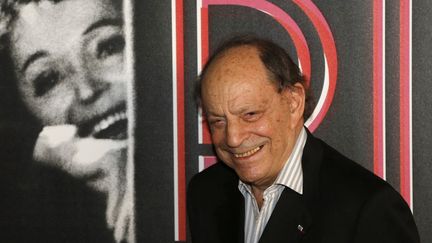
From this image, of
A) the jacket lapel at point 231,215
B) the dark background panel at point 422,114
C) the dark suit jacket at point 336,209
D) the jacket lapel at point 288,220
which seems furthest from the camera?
the dark background panel at point 422,114

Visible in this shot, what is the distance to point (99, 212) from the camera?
2.21 meters

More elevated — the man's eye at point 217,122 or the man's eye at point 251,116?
the man's eye at point 251,116

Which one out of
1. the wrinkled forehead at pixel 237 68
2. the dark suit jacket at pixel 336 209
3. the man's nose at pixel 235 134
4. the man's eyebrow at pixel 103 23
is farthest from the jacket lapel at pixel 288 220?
the man's eyebrow at pixel 103 23

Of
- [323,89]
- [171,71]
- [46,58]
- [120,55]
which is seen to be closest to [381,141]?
[323,89]

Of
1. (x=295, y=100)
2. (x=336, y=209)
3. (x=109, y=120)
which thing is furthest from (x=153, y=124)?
(x=336, y=209)

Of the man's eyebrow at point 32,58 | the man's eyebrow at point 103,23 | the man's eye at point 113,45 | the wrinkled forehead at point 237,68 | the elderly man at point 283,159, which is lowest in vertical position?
the elderly man at point 283,159

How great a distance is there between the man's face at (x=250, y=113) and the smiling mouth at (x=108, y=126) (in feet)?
1.96

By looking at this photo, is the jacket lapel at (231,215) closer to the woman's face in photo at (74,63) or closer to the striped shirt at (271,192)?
the striped shirt at (271,192)

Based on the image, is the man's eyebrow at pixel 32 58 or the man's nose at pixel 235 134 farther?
the man's eyebrow at pixel 32 58

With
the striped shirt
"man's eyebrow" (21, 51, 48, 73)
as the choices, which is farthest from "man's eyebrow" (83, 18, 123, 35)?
the striped shirt

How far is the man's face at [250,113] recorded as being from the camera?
1561 mm

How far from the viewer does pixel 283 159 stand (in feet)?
5.34

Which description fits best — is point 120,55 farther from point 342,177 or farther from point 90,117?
point 342,177

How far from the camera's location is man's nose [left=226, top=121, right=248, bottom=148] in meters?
1.57
